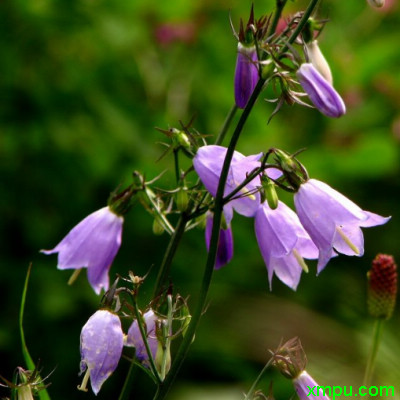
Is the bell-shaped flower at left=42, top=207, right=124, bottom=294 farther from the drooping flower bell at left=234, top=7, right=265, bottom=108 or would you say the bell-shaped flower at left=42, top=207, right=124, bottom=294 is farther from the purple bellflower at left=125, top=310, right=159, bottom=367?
the drooping flower bell at left=234, top=7, right=265, bottom=108

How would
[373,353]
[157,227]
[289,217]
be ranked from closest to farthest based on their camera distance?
[289,217] < [157,227] < [373,353]

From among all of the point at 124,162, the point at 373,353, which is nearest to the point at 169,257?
the point at 373,353

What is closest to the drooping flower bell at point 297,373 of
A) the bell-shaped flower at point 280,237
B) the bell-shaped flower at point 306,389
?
the bell-shaped flower at point 306,389

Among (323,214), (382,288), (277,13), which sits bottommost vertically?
(382,288)

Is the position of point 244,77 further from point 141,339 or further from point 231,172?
point 141,339

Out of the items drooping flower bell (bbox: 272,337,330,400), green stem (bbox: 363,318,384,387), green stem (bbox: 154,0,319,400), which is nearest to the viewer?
green stem (bbox: 154,0,319,400)

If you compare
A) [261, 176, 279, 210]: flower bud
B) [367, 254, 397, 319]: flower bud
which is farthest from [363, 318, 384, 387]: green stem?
[261, 176, 279, 210]: flower bud

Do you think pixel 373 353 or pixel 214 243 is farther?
pixel 373 353
